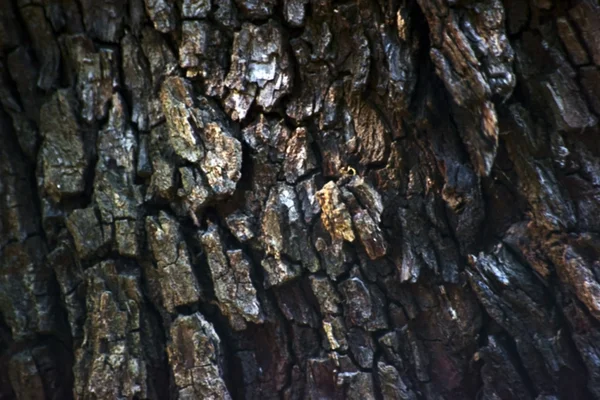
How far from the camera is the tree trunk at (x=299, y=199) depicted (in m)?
2.02

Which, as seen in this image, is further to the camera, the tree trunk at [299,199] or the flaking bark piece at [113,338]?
the flaking bark piece at [113,338]

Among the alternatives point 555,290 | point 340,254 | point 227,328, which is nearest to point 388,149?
point 340,254

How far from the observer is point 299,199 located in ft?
7.49

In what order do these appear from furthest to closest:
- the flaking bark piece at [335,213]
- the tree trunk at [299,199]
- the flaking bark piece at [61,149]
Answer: the flaking bark piece at [61,149]
the flaking bark piece at [335,213]
the tree trunk at [299,199]

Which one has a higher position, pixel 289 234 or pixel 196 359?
pixel 289 234

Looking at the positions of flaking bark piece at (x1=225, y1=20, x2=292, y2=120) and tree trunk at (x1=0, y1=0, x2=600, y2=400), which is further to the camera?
flaking bark piece at (x1=225, y1=20, x2=292, y2=120)

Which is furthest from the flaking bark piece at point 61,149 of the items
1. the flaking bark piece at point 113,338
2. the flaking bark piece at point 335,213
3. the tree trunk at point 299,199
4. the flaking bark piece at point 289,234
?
the flaking bark piece at point 335,213

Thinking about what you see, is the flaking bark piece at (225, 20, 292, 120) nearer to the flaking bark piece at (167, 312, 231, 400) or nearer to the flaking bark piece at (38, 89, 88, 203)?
the flaking bark piece at (38, 89, 88, 203)

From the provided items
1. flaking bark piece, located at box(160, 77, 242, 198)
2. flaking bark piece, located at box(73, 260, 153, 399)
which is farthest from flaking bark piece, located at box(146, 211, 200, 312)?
flaking bark piece, located at box(160, 77, 242, 198)

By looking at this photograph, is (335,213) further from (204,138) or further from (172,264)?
(172,264)

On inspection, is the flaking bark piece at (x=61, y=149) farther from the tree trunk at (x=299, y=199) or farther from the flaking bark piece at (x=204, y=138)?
the flaking bark piece at (x=204, y=138)

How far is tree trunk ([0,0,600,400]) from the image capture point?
2021 mm

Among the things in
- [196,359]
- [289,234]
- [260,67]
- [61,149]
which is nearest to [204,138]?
[260,67]

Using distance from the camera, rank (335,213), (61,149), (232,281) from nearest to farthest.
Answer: (335,213)
(232,281)
(61,149)
